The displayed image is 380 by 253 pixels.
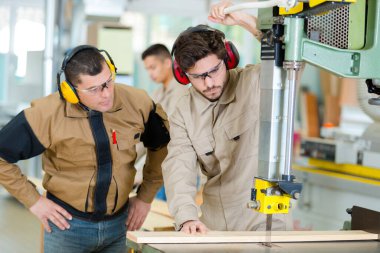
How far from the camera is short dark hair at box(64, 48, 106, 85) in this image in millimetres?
2676

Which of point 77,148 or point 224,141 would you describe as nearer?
point 224,141

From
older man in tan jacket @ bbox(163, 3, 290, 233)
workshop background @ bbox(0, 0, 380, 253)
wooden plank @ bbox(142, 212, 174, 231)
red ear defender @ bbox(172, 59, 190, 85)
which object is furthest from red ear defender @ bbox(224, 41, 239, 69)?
wooden plank @ bbox(142, 212, 174, 231)

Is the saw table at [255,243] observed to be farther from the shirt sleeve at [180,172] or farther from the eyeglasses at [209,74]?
the eyeglasses at [209,74]

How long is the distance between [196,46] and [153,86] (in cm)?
840

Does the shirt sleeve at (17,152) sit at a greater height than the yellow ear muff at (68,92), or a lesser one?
lesser

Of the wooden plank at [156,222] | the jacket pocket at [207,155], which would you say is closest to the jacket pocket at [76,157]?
the jacket pocket at [207,155]

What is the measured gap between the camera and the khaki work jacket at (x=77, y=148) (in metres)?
2.69

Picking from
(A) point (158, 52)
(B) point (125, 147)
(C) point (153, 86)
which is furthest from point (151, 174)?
(C) point (153, 86)

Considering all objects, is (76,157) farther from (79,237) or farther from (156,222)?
(156,222)

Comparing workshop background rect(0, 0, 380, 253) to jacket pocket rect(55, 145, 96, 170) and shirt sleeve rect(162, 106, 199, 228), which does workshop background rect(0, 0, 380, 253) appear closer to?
shirt sleeve rect(162, 106, 199, 228)

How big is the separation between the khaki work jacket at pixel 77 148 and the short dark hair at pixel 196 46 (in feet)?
1.60

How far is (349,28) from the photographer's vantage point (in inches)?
83.0

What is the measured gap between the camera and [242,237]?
7.28 ft

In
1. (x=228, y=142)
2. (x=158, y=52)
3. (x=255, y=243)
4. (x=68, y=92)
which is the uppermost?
(x=158, y=52)
